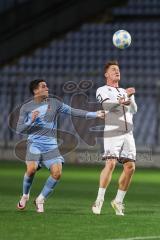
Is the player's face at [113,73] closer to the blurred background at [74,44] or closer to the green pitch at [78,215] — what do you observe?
the green pitch at [78,215]

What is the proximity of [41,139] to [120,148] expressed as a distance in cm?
112

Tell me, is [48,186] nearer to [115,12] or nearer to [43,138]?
[43,138]

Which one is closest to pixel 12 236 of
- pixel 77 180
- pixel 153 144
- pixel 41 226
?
pixel 41 226

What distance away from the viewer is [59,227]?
9445 mm

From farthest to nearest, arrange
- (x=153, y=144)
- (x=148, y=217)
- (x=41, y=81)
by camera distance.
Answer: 1. (x=153, y=144)
2. (x=41, y=81)
3. (x=148, y=217)

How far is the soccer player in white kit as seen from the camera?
11.2m

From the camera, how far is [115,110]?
1143cm

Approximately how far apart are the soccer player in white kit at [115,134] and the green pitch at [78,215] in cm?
32

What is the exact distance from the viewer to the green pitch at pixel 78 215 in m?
8.90

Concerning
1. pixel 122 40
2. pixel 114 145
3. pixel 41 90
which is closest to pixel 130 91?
pixel 114 145

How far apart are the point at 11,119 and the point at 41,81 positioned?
1487cm

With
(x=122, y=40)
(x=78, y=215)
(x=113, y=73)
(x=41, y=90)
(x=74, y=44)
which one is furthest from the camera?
(x=74, y=44)

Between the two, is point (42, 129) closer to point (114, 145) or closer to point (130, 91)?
point (114, 145)

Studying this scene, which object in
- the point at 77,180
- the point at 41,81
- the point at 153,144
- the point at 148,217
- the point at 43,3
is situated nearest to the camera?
the point at 148,217
